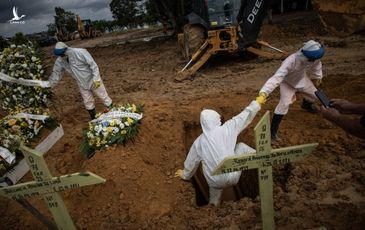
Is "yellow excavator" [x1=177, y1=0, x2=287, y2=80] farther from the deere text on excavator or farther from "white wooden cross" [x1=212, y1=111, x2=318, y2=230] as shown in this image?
"white wooden cross" [x1=212, y1=111, x2=318, y2=230]

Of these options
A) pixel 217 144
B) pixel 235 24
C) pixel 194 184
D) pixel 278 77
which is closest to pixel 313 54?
pixel 278 77

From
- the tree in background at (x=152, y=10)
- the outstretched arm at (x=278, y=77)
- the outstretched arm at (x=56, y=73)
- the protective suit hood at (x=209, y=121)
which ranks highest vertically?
the tree in background at (x=152, y=10)

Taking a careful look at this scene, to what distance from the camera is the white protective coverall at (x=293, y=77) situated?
173 inches

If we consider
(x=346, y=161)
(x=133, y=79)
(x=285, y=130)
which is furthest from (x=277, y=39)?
(x=346, y=161)

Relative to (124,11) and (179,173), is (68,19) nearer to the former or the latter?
(124,11)

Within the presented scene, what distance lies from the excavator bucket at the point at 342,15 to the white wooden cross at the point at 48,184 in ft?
27.3

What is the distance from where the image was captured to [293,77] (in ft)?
15.2

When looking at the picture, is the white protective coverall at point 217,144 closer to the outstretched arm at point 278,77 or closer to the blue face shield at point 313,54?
the outstretched arm at point 278,77

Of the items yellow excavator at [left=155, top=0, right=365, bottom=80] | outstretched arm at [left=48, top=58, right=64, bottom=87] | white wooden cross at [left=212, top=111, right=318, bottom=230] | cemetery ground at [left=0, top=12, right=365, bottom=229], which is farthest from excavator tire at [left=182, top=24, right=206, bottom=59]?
white wooden cross at [left=212, top=111, right=318, bottom=230]

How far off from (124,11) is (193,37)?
32.8 metres

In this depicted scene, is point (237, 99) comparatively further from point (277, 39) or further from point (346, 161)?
point (277, 39)

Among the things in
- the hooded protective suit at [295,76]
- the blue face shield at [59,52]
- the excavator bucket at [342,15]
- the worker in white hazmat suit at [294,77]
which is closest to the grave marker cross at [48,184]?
the worker in white hazmat suit at [294,77]

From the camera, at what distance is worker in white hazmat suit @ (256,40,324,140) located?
14.0 ft

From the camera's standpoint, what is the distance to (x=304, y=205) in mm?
3217
